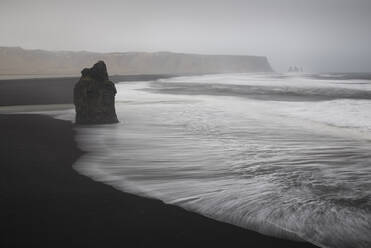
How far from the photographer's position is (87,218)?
523 centimetres

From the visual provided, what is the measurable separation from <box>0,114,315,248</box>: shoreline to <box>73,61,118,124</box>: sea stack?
5775 mm

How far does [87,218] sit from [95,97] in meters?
8.72

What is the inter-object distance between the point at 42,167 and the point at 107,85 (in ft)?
21.4

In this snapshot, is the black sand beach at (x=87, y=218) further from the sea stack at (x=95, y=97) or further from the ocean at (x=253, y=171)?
the sea stack at (x=95, y=97)

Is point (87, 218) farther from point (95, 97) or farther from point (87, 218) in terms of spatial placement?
point (95, 97)

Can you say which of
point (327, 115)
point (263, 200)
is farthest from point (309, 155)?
point (327, 115)

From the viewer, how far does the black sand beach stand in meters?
4.60

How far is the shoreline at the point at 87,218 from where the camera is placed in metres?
4.61

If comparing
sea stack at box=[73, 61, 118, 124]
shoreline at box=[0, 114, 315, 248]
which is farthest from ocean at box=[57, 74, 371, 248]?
sea stack at box=[73, 61, 118, 124]

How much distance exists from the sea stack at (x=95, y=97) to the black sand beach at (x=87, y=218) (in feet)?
19.1

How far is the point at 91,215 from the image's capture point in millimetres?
5340

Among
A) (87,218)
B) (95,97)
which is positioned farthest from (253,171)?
(95,97)

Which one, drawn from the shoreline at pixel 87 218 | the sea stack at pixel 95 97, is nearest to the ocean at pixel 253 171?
the shoreline at pixel 87 218

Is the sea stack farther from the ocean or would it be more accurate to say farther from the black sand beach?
the black sand beach
